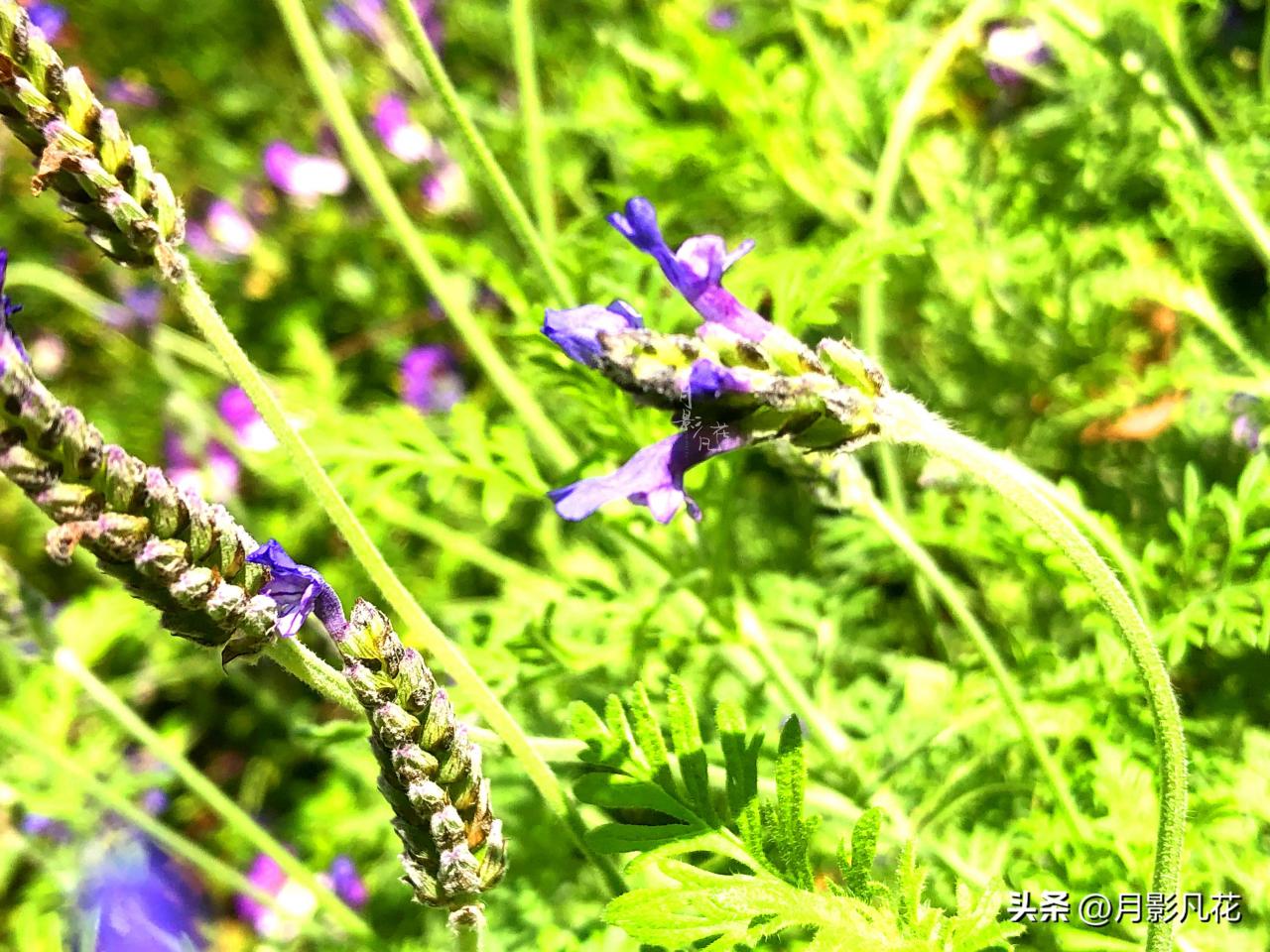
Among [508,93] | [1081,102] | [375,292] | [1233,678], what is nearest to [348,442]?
[1233,678]

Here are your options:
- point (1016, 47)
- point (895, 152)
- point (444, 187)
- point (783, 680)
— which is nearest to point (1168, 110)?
point (895, 152)

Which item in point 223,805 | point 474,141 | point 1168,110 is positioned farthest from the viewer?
point 1168,110

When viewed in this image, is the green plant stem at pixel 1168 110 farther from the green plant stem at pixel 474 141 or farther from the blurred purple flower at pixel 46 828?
the blurred purple flower at pixel 46 828

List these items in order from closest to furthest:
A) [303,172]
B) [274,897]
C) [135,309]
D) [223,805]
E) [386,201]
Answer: [386,201], [223,805], [274,897], [135,309], [303,172]

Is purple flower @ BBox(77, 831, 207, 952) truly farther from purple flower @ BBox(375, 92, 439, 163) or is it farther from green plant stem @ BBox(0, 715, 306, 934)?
purple flower @ BBox(375, 92, 439, 163)

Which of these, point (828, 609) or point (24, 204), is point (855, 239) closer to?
point (828, 609)

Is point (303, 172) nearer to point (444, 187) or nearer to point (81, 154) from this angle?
point (444, 187)
